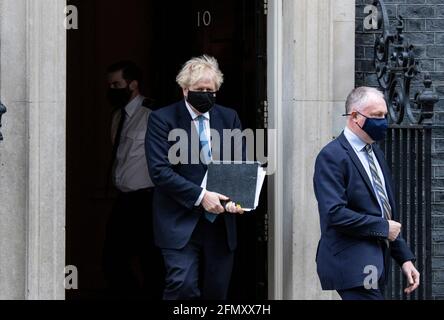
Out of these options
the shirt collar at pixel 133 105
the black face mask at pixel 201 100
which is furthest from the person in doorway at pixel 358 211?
the shirt collar at pixel 133 105

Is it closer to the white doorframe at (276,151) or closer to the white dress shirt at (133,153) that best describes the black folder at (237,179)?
the white doorframe at (276,151)

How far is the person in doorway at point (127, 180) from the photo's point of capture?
9672mm

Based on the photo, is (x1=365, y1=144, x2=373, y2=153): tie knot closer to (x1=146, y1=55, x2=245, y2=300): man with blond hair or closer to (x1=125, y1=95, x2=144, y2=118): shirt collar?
(x1=146, y1=55, x2=245, y2=300): man with blond hair

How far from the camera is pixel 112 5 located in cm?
1210

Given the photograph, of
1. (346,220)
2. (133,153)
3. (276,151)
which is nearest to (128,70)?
(133,153)

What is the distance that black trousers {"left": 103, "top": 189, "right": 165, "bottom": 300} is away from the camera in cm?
974

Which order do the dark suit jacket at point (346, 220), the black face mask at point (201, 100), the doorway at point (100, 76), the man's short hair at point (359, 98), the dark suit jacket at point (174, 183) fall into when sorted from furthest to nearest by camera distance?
the doorway at point (100, 76), the black face mask at point (201, 100), the dark suit jacket at point (174, 183), the man's short hair at point (359, 98), the dark suit jacket at point (346, 220)

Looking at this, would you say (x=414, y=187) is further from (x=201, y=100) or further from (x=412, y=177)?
(x=201, y=100)

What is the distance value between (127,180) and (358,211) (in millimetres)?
2890

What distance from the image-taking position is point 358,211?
720 cm

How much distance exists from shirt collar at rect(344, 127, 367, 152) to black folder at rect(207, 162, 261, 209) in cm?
72
